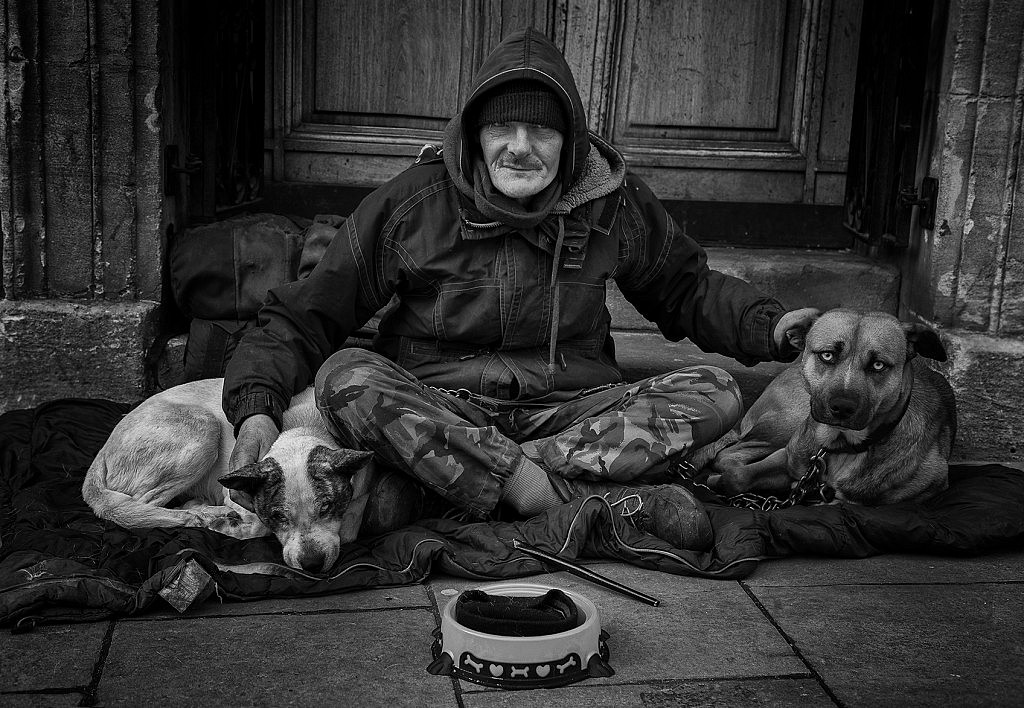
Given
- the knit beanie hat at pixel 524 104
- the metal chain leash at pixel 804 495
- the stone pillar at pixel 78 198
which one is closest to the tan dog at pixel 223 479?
the stone pillar at pixel 78 198

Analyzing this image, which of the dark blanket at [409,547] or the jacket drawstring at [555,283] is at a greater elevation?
the jacket drawstring at [555,283]

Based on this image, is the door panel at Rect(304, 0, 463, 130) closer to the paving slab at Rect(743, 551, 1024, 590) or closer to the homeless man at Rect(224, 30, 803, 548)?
the homeless man at Rect(224, 30, 803, 548)

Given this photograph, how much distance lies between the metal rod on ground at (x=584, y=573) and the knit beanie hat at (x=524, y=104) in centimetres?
144

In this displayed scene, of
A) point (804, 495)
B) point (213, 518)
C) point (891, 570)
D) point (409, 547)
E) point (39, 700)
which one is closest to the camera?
point (39, 700)

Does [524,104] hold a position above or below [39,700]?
above

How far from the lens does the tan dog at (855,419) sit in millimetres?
3611

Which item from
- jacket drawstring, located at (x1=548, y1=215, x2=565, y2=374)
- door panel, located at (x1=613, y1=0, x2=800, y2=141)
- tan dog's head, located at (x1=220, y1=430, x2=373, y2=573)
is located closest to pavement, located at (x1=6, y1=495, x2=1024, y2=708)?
tan dog's head, located at (x1=220, y1=430, x2=373, y2=573)

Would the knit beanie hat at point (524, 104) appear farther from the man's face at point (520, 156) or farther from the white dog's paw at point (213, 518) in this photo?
the white dog's paw at point (213, 518)

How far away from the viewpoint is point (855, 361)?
360cm

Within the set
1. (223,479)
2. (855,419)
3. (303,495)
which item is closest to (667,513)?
(855,419)

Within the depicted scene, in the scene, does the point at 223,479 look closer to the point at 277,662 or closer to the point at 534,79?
the point at 277,662

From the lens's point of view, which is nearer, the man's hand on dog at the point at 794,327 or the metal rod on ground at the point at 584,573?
the metal rod on ground at the point at 584,573

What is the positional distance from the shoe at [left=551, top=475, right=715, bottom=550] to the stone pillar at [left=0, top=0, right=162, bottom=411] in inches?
96.1

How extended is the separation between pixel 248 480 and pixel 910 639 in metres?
1.95
